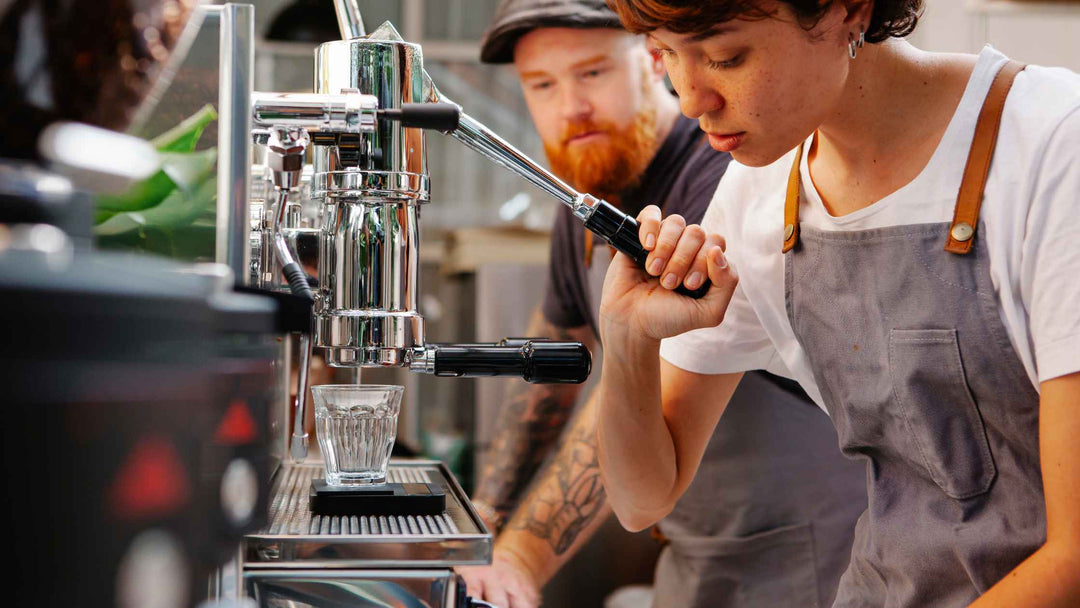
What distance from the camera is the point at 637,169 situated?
141 cm

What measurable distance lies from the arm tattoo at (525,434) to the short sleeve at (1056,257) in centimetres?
84

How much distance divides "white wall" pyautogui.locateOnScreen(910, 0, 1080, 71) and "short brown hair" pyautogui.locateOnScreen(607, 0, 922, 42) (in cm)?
303

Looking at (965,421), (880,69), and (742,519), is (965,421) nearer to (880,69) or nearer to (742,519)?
(880,69)

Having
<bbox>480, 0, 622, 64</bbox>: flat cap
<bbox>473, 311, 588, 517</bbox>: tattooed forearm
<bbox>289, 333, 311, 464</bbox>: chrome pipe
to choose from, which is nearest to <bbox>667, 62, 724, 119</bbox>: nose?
<bbox>289, 333, 311, 464</bbox>: chrome pipe

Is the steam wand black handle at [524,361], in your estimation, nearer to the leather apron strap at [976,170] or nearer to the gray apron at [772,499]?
the leather apron strap at [976,170]

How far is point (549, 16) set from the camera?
137cm

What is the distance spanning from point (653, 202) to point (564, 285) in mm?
211

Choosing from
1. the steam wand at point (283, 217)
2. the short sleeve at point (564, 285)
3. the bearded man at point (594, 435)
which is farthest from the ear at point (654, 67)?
the steam wand at point (283, 217)

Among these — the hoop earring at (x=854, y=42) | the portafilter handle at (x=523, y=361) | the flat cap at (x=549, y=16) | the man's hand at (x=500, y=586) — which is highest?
the flat cap at (x=549, y=16)

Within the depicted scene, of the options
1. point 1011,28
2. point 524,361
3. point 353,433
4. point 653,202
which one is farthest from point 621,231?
point 1011,28

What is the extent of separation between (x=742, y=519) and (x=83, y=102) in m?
1.05

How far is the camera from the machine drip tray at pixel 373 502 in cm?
63

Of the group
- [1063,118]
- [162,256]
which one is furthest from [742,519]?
[162,256]

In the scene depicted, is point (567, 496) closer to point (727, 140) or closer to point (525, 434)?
point (525, 434)
